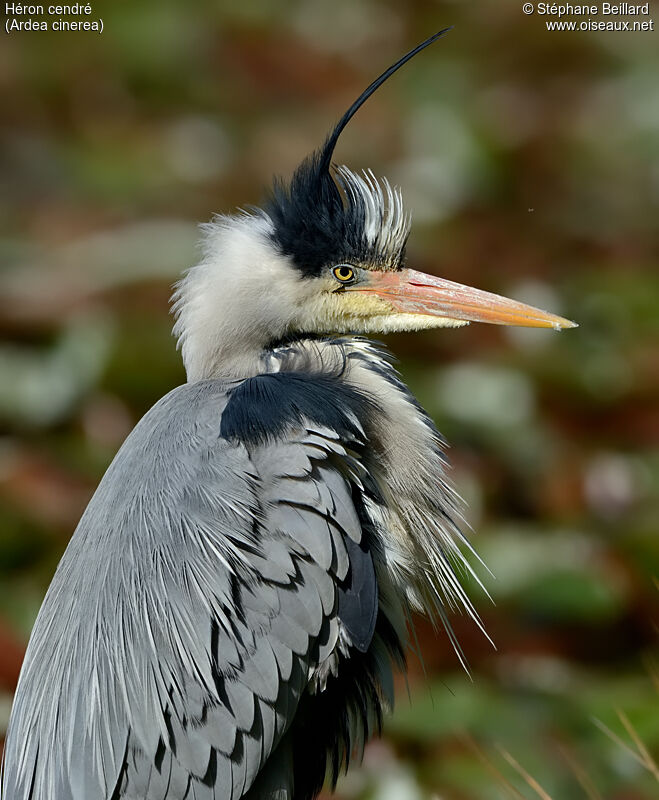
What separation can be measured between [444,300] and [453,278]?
3.18m

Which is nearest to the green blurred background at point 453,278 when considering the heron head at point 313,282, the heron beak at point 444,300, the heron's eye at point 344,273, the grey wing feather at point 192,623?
the grey wing feather at point 192,623

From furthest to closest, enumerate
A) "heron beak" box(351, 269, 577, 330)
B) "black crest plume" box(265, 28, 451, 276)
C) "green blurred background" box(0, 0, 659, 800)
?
1. "green blurred background" box(0, 0, 659, 800)
2. "heron beak" box(351, 269, 577, 330)
3. "black crest plume" box(265, 28, 451, 276)

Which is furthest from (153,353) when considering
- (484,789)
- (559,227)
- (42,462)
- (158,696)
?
(559,227)

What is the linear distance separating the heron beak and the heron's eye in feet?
0.10

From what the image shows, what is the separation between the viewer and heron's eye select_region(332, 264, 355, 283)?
284cm

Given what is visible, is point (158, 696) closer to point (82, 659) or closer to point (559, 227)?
point (82, 659)

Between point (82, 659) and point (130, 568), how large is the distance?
0.22 meters

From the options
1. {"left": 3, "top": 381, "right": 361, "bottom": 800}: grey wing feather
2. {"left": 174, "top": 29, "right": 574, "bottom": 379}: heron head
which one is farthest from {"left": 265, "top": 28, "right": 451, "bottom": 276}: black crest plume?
{"left": 3, "top": 381, "right": 361, "bottom": 800}: grey wing feather

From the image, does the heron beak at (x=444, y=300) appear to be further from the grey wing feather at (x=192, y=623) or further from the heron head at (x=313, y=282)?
the grey wing feather at (x=192, y=623)

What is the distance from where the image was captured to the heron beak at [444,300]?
2.89 metres

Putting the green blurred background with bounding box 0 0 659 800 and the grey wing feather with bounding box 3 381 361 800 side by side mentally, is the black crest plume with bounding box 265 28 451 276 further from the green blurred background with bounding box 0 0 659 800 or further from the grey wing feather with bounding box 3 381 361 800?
the green blurred background with bounding box 0 0 659 800

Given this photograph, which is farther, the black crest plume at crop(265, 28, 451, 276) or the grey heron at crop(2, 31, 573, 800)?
the black crest plume at crop(265, 28, 451, 276)

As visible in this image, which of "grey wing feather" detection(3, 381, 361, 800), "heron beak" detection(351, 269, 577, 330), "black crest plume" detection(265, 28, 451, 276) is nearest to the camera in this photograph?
"grey wing feather" detection(3, 381, 361, 800)

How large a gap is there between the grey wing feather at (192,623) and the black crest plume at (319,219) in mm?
505
